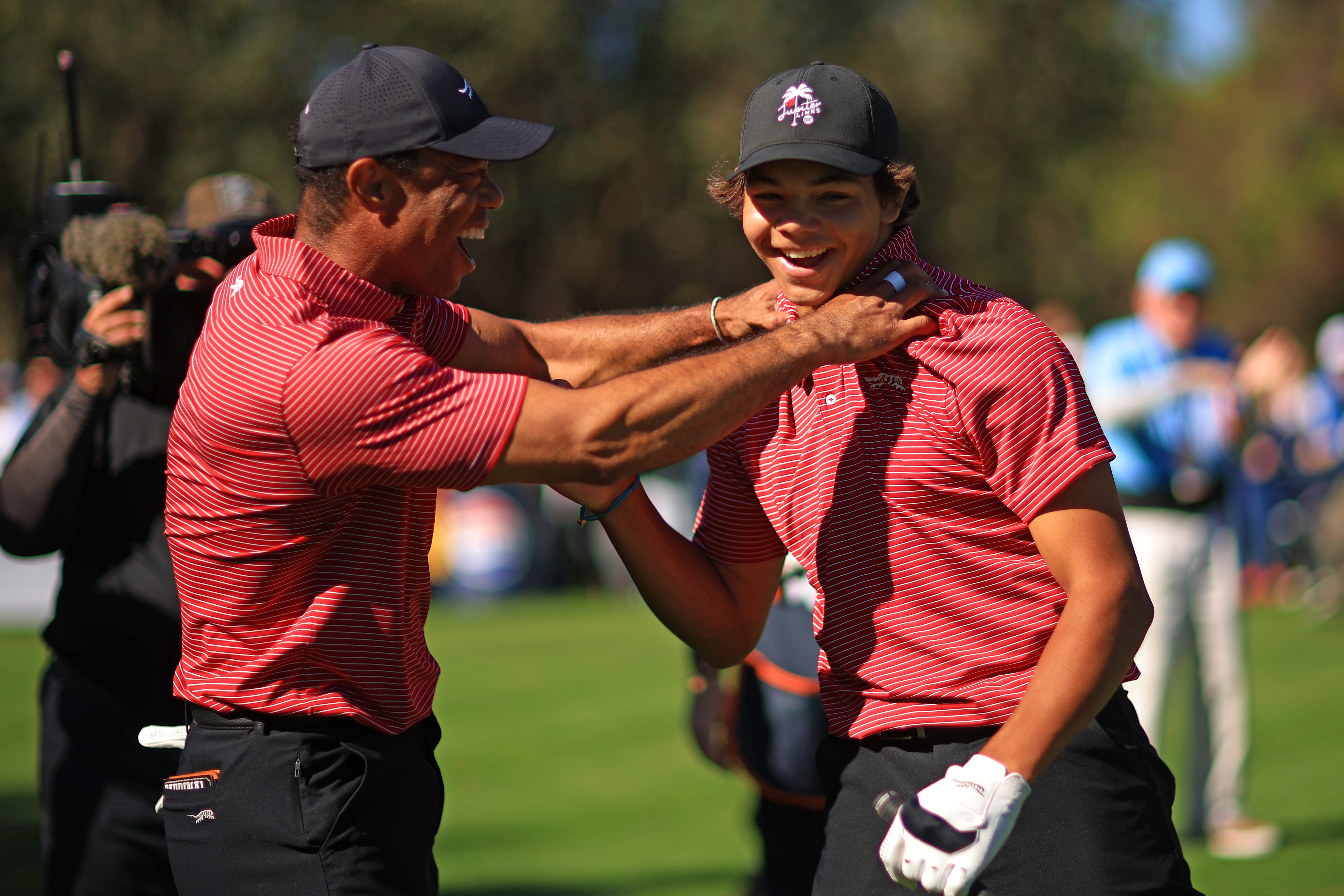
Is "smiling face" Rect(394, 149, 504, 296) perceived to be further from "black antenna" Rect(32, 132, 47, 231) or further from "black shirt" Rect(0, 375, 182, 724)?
"black antenna" Rect(32, 132, 47, 231)

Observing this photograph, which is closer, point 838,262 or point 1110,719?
point 1110,719

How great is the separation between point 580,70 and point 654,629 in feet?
37.6

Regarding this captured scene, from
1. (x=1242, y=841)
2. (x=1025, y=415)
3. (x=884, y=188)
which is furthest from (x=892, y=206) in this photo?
(x=1242, y=841)

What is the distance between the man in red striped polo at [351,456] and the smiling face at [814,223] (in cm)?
14

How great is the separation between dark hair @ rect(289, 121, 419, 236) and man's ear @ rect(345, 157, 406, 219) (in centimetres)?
1

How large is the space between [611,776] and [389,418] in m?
5.38

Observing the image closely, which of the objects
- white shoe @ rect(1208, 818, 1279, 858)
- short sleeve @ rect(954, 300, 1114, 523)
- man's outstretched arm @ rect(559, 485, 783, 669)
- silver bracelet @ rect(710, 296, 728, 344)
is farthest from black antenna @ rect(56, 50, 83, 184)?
white shoe @ rect(1208, 818, 1279, 858)

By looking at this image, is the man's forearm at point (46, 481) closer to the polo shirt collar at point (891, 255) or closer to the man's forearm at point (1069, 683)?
the polo shirt collar at point (891, 255)

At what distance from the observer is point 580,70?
2131cm

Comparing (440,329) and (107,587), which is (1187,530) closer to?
(440,329)

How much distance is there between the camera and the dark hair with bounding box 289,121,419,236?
2619 mm

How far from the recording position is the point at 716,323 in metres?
3.28

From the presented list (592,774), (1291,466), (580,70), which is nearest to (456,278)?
(592,774)

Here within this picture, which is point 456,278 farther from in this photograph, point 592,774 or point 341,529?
point 592,774
